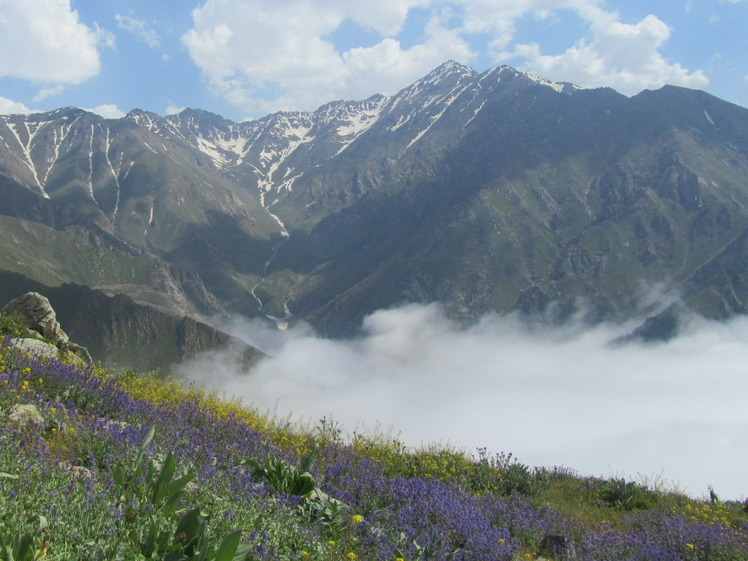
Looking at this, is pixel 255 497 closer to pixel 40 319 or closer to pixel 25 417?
pixel 25 417

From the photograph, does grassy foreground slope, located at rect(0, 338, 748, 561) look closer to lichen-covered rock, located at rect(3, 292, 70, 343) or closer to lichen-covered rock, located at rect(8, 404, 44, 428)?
lichen-covered rock, located at rect(8, 404, 44, 428)

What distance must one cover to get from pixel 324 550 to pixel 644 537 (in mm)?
5818

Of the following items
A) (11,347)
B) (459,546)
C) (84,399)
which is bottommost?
(459,546)

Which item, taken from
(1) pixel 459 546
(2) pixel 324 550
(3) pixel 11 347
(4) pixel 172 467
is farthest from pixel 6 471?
(3) pixel 11 347

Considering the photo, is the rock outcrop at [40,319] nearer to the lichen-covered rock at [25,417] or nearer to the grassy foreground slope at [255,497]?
the grassy foreground slope at [255,497]

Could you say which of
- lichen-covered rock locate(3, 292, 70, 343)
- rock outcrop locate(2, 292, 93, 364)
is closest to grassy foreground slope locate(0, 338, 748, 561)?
rock outcrop locate(2, 292, 93, 364)

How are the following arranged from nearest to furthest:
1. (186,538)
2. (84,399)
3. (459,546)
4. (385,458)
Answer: (186,538) → (459,546) → (84,399) → (385,458)

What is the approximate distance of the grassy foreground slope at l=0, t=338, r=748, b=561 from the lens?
4.77 meters

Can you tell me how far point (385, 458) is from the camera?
11477mm

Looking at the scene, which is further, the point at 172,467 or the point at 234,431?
the point at 234,431

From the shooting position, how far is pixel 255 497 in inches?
258

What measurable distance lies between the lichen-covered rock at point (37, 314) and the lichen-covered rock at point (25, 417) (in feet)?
43.8

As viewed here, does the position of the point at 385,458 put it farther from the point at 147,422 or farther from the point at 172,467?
the point at 172,467

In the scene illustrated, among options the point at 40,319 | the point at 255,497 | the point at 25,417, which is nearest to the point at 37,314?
the point at 40,319
